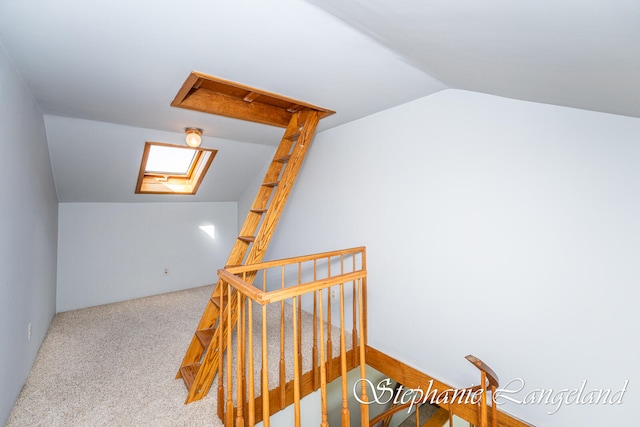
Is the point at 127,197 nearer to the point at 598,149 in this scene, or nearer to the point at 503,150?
the point at 503,150

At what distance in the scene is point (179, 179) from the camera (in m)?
4.06

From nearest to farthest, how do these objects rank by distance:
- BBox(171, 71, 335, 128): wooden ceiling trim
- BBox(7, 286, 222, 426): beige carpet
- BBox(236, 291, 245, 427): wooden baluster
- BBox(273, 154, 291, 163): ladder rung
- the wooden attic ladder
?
BBox(236, 291, 245, 427): wooden baluster, BBox(7, 286, 222, 426): beige carpet, the wooden attic ladder, BBox(171, 71, 335, 128): wooden ceiling trim, BBox(273, 154, 291, 163): ladder rung

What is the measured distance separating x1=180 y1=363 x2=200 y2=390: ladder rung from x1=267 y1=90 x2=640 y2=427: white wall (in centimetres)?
151

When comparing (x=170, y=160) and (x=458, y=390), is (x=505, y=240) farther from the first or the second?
(x=170, y=160)

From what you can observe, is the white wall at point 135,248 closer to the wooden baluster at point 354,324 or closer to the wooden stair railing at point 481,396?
the wooden baluster at point 354,324

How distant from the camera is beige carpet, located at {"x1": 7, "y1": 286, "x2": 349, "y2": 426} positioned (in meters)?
1.76

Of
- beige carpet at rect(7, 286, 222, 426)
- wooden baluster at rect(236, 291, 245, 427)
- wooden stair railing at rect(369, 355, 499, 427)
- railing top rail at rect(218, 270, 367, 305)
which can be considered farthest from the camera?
beige carpet at rect(7, 286, 222, 426)

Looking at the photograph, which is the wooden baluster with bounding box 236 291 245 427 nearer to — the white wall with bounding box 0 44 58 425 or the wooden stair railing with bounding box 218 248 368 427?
the wooden stair railing with bounding box 218 248 368 427

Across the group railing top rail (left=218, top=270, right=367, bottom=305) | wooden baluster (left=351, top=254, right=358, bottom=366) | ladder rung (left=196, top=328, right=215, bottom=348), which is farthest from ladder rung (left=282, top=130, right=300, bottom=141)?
ladder rung (left=196, top=328, right=215, bottom=348)

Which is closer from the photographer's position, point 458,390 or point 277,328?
point 458,390

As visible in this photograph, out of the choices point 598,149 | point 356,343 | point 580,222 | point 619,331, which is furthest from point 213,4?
point 356,343

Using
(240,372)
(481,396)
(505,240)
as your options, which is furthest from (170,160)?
(481,396)

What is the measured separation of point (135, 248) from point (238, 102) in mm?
2724

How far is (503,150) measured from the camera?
1.83 m
